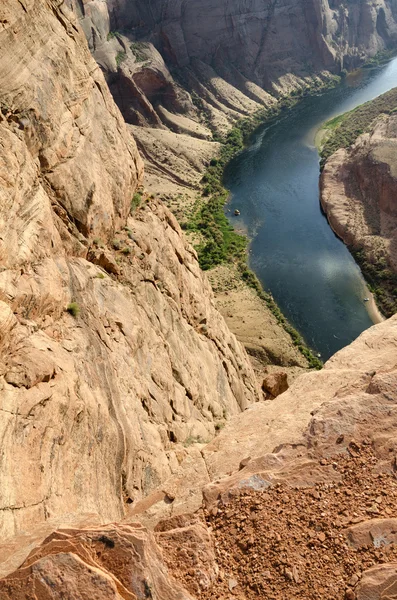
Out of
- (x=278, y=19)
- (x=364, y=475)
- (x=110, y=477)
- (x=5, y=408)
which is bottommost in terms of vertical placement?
(x=364, y=475)

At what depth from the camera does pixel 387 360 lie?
57.7ft

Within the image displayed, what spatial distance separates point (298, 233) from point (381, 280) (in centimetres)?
1423

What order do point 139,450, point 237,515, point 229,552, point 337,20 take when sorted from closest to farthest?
point 229,552 → point 237,515 → point 139,450 → point 337,20

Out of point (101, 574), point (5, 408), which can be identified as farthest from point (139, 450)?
point (101, 574)

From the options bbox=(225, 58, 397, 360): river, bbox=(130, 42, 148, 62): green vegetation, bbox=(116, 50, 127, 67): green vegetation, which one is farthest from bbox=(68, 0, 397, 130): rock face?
bbox=(225, 58, 397, 360): river

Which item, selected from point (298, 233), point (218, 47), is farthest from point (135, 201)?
point (218, 47)

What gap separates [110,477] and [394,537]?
8357 millimetres

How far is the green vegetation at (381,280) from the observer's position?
4638 centimetres

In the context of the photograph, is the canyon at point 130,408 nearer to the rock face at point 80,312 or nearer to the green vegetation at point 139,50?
the rock face at point 80,312

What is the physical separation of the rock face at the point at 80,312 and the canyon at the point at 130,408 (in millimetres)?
80

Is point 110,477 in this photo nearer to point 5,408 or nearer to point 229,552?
point 5,408

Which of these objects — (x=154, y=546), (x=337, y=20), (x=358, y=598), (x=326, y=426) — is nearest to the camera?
(x=358, y=598)

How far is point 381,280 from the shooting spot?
1944 inches

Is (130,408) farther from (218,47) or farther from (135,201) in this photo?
(218,47)
